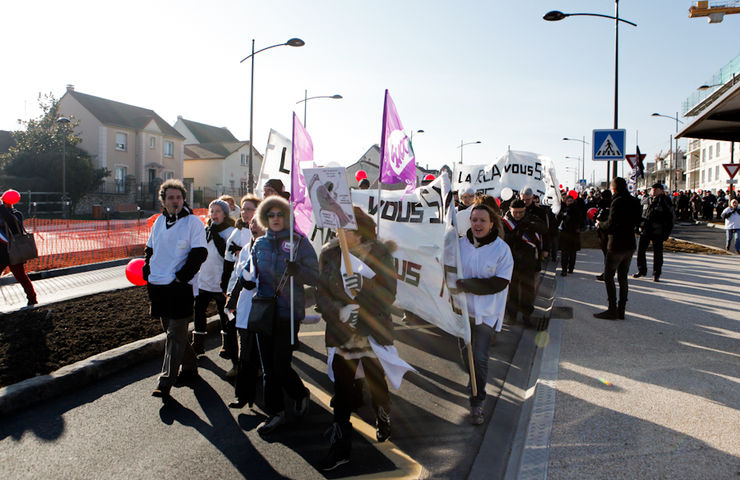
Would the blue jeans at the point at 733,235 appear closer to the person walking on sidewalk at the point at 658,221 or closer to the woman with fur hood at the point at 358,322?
the person walking on sidewalk at the point at 658,221

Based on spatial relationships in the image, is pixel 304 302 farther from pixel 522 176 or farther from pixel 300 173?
pixel 522 176

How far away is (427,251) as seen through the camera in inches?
206

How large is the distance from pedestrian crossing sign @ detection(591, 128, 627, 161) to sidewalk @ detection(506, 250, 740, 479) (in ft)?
11.7

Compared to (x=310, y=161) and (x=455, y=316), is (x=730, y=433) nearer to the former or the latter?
(x=455, y=316)

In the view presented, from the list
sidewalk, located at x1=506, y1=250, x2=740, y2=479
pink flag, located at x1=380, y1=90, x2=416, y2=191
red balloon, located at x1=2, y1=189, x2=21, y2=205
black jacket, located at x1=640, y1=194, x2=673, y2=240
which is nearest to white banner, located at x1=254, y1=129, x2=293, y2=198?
pink flag, located at x1=380, y1=90, x2=416, y2=191

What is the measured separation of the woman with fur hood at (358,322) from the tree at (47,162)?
1476 inches

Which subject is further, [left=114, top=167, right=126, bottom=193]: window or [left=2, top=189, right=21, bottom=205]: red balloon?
[left=114, top=167, right=126, bottom=193]: window

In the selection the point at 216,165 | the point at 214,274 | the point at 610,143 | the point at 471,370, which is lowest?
the point at 471,370

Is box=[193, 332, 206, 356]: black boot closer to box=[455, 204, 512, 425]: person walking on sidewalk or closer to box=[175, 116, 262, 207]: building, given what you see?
box=[455, 204, 512, 425]: person walking on sidewalk

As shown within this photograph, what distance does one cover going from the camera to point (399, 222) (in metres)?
6.02

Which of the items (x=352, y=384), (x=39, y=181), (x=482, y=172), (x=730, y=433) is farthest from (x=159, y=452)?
(x=39, y=181)

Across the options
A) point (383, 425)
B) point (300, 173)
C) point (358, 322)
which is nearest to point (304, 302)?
point (358, 322)

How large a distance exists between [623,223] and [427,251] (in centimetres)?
373

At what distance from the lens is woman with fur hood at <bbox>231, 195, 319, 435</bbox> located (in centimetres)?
410
